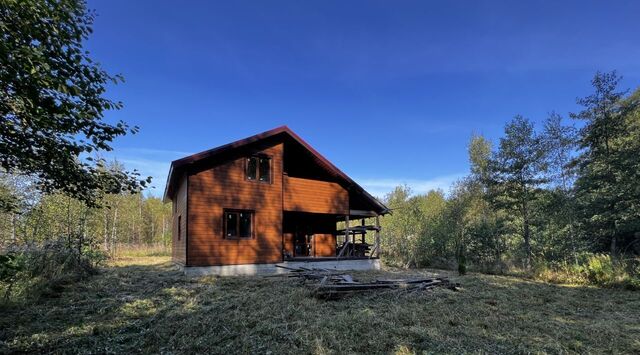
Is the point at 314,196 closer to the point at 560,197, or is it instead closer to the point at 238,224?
the point at 238,224

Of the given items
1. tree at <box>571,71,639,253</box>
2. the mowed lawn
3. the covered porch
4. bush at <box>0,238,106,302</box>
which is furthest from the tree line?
bush at <box>0,238,106,302</box>

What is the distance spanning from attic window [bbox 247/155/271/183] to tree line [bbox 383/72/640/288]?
9297mm

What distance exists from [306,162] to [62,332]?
1313 centimetres

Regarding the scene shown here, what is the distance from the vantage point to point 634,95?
16469 mm

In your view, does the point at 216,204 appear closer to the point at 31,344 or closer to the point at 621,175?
the point at 31,344

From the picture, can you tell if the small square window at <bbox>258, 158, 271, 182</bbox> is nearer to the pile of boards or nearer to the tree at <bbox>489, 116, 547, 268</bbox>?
the pile of boards

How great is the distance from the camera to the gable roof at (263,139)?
44.6 ft

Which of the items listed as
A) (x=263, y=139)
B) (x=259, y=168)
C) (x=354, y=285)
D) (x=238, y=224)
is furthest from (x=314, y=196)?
(x=354, y=285)

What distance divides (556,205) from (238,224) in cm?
1528

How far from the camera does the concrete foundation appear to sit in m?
13.7

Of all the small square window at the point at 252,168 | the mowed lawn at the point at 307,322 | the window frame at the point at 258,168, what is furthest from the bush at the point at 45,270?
the small square window at the point at 252,168

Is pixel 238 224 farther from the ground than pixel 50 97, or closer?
closer

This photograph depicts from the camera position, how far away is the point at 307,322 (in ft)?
21.3

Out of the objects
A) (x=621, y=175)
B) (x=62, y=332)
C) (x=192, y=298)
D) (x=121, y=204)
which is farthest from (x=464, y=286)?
(x=121, y=204)
